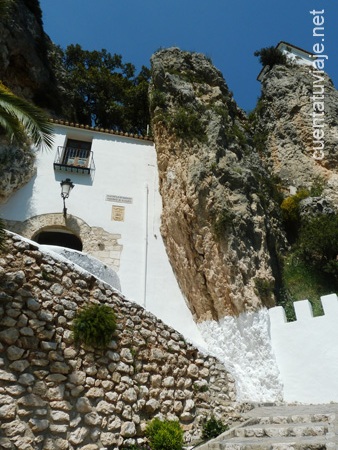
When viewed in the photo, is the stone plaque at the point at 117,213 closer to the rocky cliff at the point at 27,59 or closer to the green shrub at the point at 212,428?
the green shrub at the point at 212,428

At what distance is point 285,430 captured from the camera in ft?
16.9

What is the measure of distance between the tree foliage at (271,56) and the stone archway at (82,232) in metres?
17.7

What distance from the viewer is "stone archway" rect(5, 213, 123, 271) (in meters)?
11.5

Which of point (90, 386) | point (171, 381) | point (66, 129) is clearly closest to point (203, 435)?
point (171, 381)

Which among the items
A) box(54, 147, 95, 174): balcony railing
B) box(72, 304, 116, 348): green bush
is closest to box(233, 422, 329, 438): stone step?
box(72, 304, 116, 348): green bush

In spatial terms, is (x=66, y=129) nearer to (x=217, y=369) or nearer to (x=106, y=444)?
(x=217, y=369)

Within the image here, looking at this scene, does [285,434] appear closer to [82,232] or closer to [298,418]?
[298,418]

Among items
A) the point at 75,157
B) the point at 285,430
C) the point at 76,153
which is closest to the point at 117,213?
the point at 75,157

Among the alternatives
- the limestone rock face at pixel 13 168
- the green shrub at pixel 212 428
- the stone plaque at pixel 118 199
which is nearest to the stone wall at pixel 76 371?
the green shrub at pixel 212 428

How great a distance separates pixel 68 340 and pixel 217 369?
3.59m

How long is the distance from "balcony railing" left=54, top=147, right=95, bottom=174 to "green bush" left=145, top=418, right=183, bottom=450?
9.32 meters

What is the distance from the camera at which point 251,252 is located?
33.7 feet

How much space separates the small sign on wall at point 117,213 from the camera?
1234cm

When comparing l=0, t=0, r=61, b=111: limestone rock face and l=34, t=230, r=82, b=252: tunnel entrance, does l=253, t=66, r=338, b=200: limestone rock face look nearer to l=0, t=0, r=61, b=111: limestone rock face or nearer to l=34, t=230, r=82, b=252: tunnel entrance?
l=34, t=230, r=82, b=252: tunnel entrance
